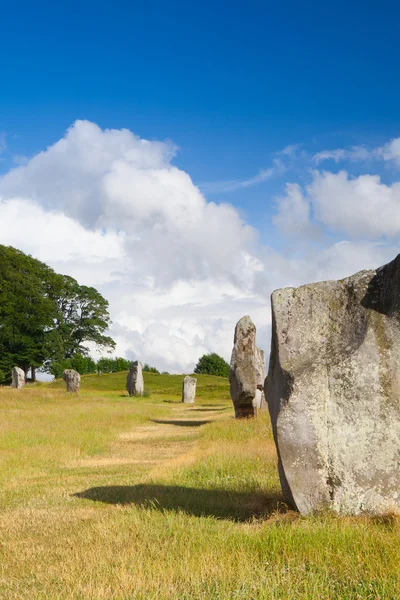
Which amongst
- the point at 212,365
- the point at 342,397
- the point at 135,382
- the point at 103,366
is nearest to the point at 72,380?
the point at 135,382

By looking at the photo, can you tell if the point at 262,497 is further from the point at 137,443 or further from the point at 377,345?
the point at 137,443

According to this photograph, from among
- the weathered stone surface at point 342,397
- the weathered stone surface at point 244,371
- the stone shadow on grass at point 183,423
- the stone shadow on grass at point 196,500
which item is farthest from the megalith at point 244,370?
the weathered stone surface at point 342,397

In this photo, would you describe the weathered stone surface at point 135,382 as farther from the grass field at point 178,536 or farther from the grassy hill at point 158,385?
the grass field at point 178,536

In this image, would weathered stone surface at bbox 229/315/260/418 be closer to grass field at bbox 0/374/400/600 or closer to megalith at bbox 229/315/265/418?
megalith at bbox 229/315/265/418

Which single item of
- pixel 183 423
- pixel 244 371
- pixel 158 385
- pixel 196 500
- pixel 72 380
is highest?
pixel 244 371

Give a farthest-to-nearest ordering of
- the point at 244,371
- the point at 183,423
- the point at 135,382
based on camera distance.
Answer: the point at 135,382 → the point at 183,423 → the point at 244,371

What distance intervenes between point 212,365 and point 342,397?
103m

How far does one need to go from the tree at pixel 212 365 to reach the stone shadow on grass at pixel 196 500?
99.6 m

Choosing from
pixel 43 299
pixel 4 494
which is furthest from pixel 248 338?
pixel 43 299

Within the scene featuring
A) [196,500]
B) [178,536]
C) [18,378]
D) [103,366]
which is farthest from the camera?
[103,366]

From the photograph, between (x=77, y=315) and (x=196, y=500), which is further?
(x=77, y=315)

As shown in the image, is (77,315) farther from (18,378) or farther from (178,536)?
(178,536)

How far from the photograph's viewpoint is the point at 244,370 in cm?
2277

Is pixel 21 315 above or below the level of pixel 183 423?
above
